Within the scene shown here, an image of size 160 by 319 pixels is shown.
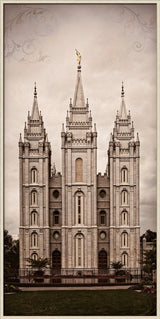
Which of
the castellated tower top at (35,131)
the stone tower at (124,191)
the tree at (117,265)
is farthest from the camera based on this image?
the castellated tower top at (35,131)

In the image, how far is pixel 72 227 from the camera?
2916 cm

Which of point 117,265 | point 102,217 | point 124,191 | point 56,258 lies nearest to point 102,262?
point 117,265

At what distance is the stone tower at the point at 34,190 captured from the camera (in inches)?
1135

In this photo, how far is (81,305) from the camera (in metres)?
17.3

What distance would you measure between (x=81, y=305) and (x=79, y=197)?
41.4 feet

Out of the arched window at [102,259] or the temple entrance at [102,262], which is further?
the arched window at [102,259]

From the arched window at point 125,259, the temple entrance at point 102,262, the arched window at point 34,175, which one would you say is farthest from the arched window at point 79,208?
the arched window at point 125,259

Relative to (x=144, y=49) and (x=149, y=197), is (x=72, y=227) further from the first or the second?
(x=144, y=49)

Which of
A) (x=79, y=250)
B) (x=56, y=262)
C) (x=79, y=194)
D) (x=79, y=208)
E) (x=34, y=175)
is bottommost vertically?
(x=56, y=262)

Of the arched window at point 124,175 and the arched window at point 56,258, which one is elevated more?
the arched window at point 124,175

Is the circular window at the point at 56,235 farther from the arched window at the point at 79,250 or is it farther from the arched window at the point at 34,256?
the arched window at the point at 34,256

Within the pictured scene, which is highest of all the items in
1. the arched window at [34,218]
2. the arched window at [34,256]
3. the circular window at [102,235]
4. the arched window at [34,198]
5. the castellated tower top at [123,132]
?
the castellated tower top at [123,132]

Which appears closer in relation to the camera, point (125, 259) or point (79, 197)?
point (125, 259)

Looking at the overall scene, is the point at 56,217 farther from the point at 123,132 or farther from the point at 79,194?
the point at 123,132
